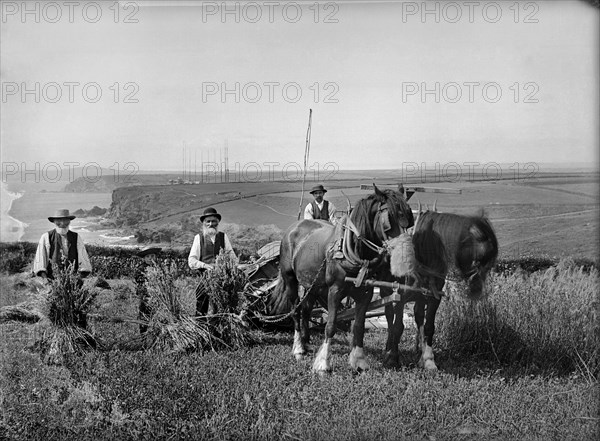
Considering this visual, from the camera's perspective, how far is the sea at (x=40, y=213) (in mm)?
13602

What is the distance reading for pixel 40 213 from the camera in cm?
1416

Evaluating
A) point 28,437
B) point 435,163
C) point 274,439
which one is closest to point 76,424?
point 28,437

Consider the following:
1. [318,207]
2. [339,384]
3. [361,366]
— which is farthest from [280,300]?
[318,207]

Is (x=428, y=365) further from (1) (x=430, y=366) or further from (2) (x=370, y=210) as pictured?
(2) (x=370, y=210)

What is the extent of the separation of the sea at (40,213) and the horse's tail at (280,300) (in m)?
7.09

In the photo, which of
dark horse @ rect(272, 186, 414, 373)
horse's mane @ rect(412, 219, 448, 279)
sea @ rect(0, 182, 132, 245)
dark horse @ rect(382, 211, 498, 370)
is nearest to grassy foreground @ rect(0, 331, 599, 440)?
dark horse @ rect(272, 186, 414, 373)

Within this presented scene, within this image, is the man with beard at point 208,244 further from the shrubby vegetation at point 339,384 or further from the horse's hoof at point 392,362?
the horse's hoof at point 392,362

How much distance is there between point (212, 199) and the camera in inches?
648

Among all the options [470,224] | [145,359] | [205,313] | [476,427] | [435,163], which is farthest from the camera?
[435,163]

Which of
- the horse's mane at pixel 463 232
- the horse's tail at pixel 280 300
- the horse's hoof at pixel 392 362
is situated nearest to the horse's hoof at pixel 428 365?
the horse's hoof at pixel 392 362

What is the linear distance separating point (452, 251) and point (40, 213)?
10.5 metres

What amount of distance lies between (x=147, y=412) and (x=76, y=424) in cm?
61

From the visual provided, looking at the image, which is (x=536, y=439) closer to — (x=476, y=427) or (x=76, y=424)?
(x=476, y=427)

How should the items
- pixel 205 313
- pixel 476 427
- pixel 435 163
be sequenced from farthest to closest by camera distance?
pixel 435 163 < pixel 205 313 < pixel 476 427
